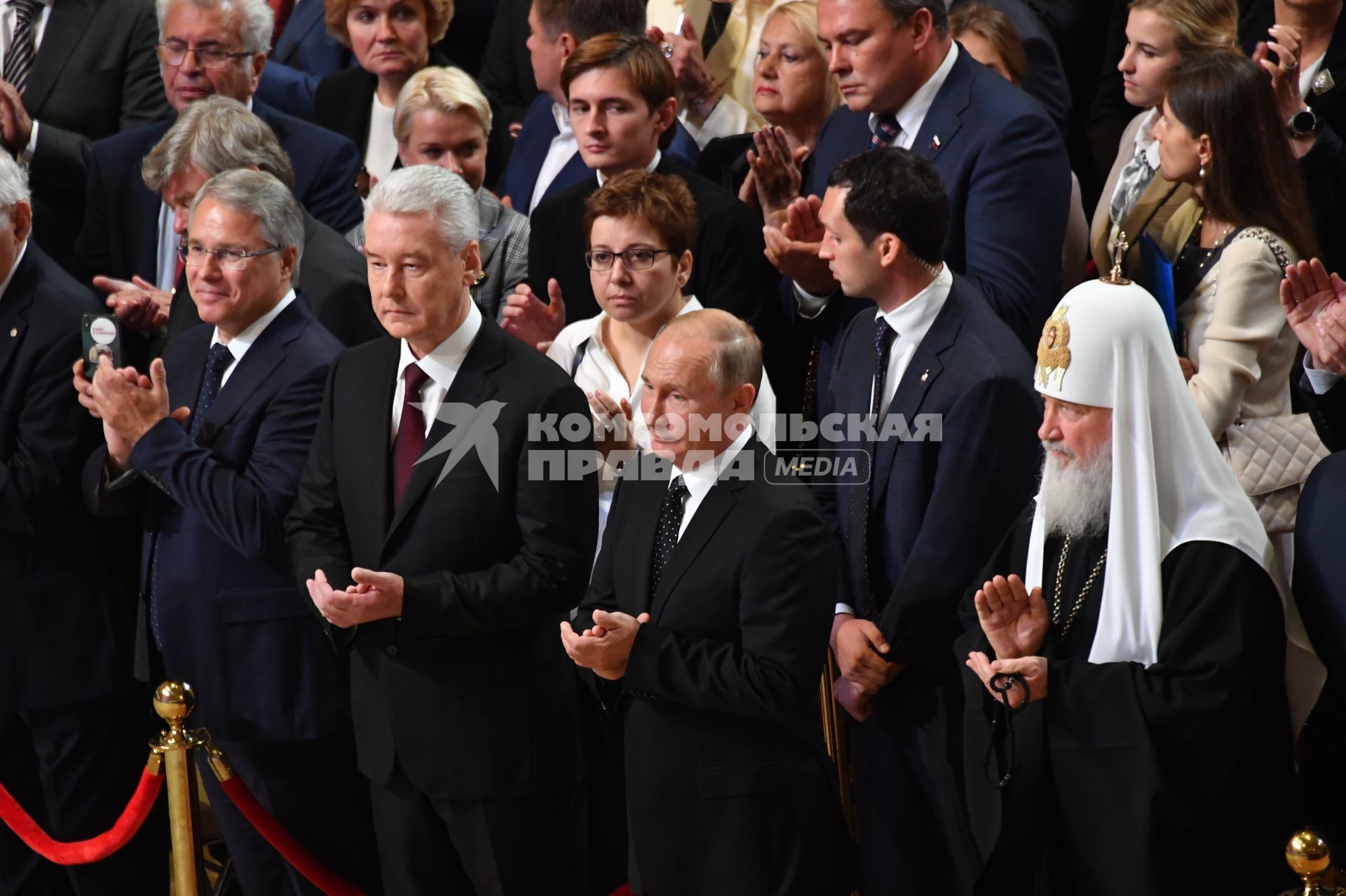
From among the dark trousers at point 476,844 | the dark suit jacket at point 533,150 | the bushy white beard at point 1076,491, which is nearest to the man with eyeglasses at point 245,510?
the dark trousers at point 476,844

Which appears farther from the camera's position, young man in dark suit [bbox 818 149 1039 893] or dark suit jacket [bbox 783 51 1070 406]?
dark suit jacket [bbox 783 51 1070 406]

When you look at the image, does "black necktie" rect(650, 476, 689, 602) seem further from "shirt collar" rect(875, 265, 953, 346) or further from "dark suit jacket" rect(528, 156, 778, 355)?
"dark suit jacket" rect(528, 156, 778, 355)

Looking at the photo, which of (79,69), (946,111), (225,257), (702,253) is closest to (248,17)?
(79,69)

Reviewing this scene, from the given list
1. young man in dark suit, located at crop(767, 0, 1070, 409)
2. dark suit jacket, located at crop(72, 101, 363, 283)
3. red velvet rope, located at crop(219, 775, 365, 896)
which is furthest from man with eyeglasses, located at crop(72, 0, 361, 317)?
red velvet rope, located at crop(219, 775, 365, 896)

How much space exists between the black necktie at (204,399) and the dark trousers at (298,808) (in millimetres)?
463

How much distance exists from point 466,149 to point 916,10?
180 cm

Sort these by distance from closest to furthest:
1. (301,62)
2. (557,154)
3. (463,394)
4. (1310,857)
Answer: (1310,857)
(463,394)
(557,154)
(301,62)

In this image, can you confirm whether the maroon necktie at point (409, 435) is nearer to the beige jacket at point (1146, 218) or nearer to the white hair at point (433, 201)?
the white hair at point (433, 201)

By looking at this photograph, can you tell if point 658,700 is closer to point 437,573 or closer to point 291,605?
point 437,573

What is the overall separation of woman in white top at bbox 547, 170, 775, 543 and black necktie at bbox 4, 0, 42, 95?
3.02 m

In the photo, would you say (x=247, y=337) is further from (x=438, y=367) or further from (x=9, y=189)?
(x=9, y=189)

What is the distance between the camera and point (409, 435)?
4461 mm

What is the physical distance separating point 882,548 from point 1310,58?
9.11 feet

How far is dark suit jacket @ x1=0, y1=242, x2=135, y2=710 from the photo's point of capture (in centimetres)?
511
